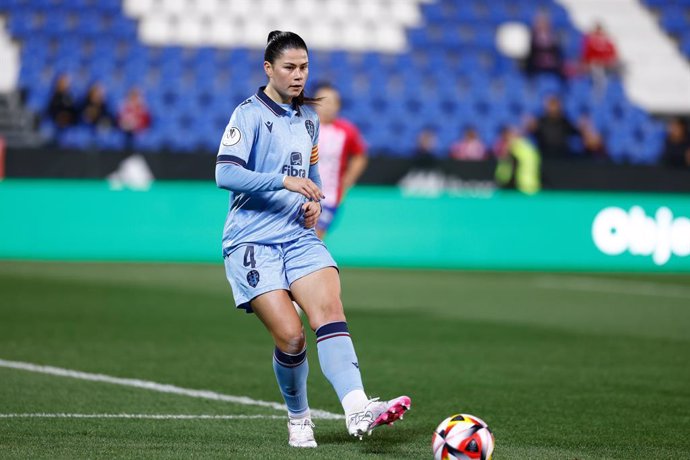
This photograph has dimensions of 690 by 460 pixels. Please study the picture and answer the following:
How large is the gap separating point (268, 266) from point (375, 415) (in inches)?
36.9

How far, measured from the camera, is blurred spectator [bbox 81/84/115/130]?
22.0m

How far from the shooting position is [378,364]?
926 cm

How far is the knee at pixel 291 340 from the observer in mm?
5785

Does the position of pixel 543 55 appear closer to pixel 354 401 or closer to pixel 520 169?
pixel 520 169

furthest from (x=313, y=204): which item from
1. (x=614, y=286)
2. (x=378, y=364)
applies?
(x=614, y=286)

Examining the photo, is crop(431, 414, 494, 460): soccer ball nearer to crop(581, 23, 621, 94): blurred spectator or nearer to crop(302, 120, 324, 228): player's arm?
crop(302, 120, 324, 228): player's arm

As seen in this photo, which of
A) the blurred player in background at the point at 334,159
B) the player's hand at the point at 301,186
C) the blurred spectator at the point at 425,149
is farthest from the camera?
the blurred spectator at the point at 425,149

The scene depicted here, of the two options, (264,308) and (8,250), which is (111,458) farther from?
(8,250)

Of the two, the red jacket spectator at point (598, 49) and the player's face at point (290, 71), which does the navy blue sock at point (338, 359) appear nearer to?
the player's face at point (290, 71)

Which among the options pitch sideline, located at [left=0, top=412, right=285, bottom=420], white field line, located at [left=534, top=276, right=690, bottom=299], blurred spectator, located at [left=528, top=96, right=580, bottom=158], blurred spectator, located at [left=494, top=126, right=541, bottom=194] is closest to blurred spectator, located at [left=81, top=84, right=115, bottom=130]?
blurred spectator, located at [left=494, top=126, right=541, bottom=194]

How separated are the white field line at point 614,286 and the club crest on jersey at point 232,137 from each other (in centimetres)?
1114

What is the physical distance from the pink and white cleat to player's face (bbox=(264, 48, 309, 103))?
1.56 m

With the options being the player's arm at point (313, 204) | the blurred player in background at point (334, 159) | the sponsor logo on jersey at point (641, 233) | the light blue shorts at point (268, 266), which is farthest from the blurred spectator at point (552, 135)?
the light blue shorts at point (268, 266)

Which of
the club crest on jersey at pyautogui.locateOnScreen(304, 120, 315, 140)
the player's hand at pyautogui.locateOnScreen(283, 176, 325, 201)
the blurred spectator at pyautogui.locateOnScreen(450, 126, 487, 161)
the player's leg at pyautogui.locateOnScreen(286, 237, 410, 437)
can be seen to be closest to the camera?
the player's leg at pyautogui.locateOnScreen(286, 237, 410, 437)
